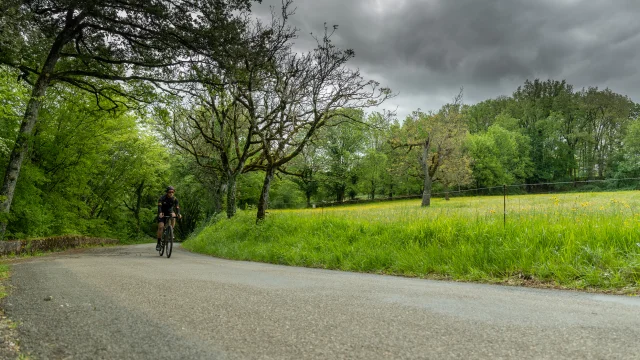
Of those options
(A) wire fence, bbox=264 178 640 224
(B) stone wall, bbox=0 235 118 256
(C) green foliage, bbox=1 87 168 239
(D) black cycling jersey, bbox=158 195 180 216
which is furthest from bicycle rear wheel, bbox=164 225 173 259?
(C) green foliage, bbox=1 87 168 239

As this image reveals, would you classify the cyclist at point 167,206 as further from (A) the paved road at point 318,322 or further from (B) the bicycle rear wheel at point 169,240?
(A) the paved road at point 318,322

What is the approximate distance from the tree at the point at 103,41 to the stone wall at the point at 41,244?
1.28m

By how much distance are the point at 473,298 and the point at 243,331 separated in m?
2.87

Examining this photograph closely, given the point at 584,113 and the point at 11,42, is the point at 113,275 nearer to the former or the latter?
the point at 11,42

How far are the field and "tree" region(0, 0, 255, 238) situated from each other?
7.07 meters

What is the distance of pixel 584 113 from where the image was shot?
63594mm

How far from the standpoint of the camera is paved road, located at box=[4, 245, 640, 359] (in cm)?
275

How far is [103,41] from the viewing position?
13367 millimetres

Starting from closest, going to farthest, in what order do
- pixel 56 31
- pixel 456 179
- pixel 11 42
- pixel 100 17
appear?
pixel 11 42 → pixel 100 17 → pixel 56 31 → pixel 456 179

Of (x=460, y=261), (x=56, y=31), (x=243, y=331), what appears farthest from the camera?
(x=56, y=31)

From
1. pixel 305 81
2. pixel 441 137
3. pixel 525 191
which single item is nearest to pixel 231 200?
pixel 305 81

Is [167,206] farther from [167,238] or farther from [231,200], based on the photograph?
[231,200]

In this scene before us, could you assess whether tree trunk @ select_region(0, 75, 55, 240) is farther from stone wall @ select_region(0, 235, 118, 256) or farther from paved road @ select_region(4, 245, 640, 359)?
paved road @ select_region(4, 245, 640, 359)

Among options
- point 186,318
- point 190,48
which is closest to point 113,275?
point 186,318
